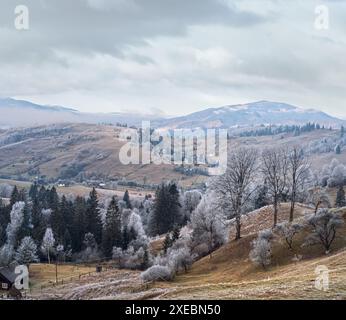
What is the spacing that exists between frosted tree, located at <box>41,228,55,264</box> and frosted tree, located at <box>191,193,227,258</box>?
3283 cm

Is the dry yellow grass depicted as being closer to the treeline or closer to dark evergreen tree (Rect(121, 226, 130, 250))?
the treeline

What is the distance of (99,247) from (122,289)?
5225cm

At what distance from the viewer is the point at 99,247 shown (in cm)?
9056

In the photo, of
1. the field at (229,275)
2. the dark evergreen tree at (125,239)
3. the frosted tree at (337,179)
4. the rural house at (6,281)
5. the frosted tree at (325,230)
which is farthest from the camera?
the frosted tree at (337,179)

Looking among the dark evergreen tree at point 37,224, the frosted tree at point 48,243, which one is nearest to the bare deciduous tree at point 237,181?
the frosted tree at point 48,243

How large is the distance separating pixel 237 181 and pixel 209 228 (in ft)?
28.4

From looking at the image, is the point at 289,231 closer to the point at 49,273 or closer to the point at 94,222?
the point at 49,273

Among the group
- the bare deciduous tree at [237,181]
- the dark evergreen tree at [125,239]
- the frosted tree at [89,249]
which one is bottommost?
→ the frosted tree at [89,249]

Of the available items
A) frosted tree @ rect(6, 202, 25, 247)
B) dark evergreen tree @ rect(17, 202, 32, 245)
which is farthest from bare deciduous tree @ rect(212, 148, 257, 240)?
frosted tree @ rect(6, 202, 25, 247)

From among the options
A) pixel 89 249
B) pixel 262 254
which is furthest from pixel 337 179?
pixel 262 254

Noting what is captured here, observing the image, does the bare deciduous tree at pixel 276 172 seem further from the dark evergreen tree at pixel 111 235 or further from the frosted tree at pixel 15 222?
the frosted tree at pixel 15 222

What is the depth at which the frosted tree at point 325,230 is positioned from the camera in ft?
153

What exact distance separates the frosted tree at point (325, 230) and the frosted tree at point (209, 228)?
1571 cm

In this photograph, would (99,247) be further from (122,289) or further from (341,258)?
(341,258)
